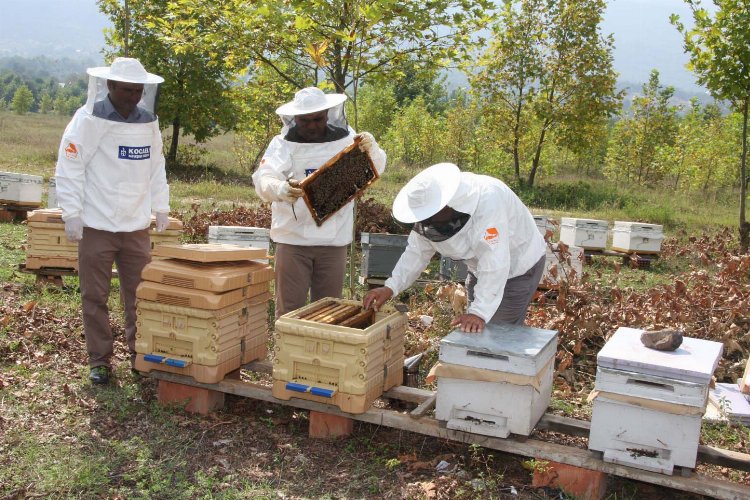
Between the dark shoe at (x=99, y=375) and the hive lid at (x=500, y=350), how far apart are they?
246 cm

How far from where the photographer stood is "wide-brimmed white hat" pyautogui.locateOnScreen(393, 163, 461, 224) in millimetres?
3658

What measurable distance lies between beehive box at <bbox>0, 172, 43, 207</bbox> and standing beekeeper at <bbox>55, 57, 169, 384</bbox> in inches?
246

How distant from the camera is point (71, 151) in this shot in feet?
15.0

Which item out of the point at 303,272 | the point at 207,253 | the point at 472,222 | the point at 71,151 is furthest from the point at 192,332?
the point at 472,222

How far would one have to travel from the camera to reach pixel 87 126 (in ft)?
15.0

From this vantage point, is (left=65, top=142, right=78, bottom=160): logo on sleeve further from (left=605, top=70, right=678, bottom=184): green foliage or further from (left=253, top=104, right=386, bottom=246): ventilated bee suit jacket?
(left=605, top=70, right=678, bottom=184): green foliage

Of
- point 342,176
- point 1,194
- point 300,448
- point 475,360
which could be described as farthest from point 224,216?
point 475,360

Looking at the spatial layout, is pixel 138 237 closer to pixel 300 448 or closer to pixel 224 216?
pixel 300 448

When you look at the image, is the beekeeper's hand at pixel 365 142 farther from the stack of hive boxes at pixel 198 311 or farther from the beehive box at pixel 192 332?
the beehive box at pixel 192 332

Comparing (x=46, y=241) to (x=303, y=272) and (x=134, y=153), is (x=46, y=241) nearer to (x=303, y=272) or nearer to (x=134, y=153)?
(x=134, y=153)

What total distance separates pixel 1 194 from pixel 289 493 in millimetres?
8612

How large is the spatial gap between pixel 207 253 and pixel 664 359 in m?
2.69

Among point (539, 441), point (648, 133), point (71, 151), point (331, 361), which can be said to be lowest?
point (539, 441)

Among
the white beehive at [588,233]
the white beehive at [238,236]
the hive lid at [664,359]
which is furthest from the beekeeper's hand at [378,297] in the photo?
the white beehive at [588,233]
